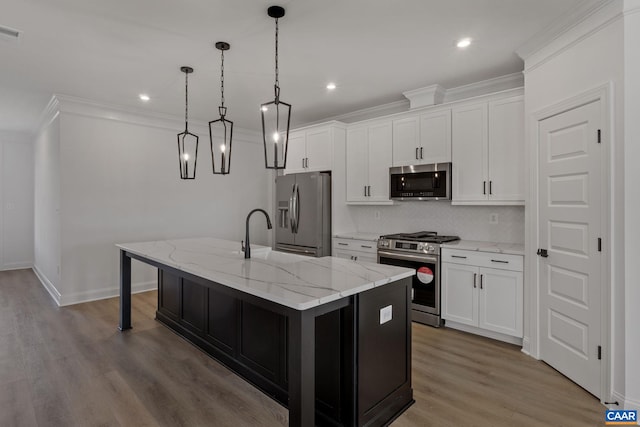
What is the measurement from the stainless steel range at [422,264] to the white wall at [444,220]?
24cm

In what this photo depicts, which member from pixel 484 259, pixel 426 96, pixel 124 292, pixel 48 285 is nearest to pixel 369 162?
pixel 426 96

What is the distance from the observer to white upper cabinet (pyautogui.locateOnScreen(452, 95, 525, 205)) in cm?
338

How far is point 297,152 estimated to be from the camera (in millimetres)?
5359

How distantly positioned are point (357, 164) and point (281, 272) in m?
2.88

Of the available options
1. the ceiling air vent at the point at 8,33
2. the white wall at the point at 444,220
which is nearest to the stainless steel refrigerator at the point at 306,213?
the white wall at the point at 444,220

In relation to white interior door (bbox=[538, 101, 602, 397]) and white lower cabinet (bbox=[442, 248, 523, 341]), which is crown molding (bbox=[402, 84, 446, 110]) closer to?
white interior door (bbox=[538, 101, 602, 397])

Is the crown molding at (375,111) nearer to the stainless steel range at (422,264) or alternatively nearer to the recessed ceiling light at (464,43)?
the recessed ceiling light at (464,43)

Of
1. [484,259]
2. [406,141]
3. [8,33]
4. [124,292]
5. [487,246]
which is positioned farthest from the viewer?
[406,141]

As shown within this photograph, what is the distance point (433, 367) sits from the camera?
2.81 metres

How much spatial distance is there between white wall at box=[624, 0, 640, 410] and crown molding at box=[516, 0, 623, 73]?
0.14m

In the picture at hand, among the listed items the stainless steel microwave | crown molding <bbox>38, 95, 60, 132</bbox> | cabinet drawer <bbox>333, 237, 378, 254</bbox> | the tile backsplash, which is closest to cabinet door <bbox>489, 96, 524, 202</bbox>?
the tile backsplash

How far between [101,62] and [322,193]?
286 centimetres

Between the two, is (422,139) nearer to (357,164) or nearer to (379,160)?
(379,160)

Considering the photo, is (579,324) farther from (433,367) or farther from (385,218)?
(385,218)
